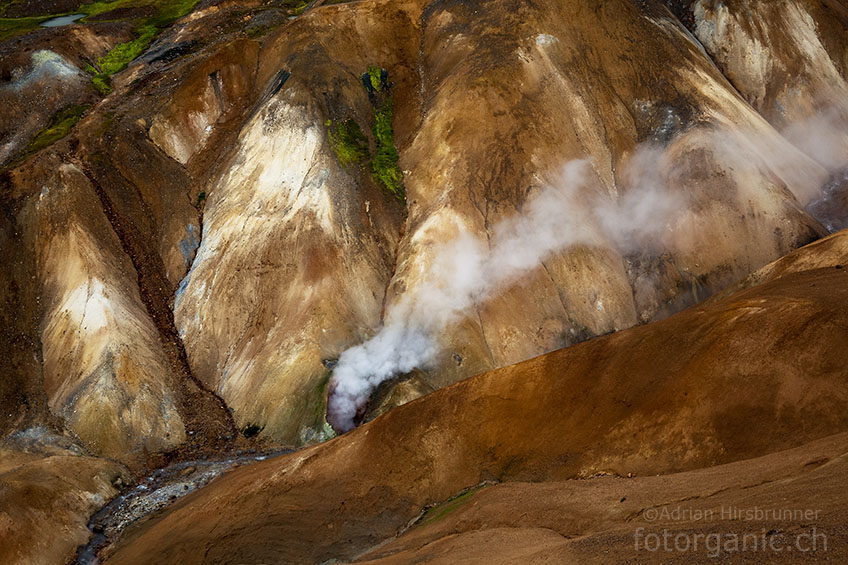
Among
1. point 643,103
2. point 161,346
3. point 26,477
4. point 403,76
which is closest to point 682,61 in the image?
point 643,103

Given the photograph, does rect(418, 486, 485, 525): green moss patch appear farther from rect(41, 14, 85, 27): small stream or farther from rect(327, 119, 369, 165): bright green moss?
rect(41, 14, 85, 27): small stream

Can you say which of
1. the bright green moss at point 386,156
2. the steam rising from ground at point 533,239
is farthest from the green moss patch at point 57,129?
the steam rising from ground at point 533,239

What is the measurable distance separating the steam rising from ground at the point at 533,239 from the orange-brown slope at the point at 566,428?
360 inches

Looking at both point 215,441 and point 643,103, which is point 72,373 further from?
point 643,103

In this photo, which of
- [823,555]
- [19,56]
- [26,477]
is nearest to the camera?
[823,555]

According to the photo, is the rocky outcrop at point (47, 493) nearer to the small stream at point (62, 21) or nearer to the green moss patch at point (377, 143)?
the green moss patch at point (377, 143)

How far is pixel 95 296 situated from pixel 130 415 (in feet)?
22.6

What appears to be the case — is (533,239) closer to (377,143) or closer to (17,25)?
(377,143)

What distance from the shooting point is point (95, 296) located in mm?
39219

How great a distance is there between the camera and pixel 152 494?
105 ft

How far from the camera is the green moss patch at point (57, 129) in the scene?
45.6m

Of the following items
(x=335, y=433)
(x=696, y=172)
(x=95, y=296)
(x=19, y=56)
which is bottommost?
(x=335, y=433)

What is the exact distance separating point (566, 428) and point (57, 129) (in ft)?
123

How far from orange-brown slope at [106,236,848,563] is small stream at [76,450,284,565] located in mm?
1191
